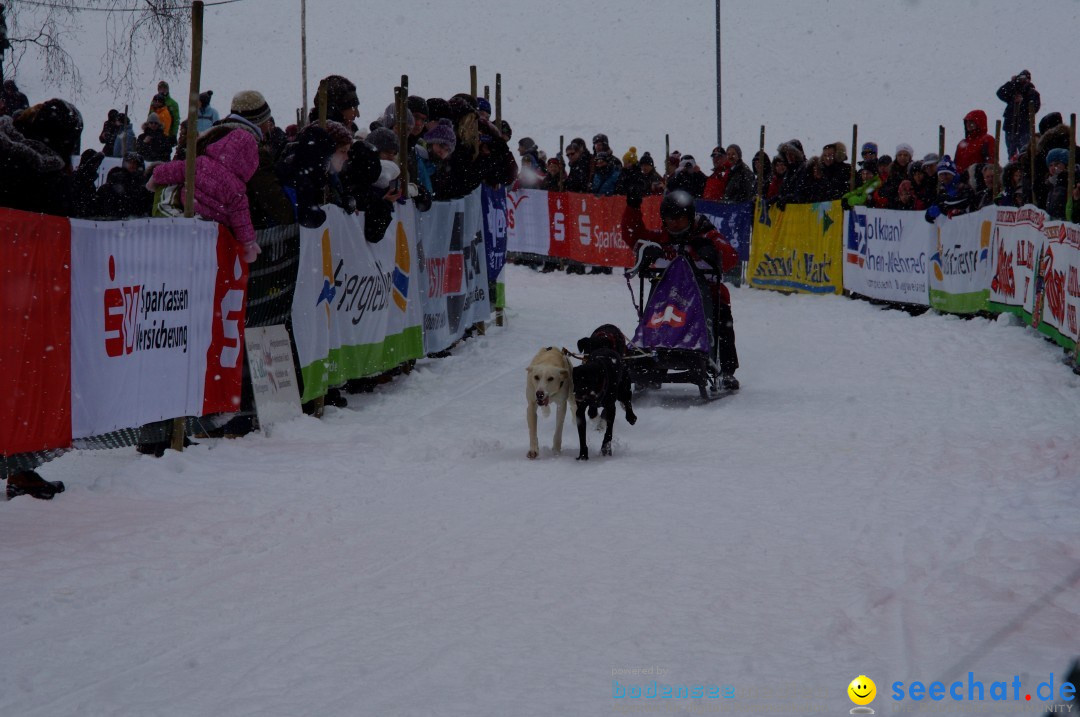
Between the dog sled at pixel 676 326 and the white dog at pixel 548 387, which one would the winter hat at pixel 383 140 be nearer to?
the dog sled at pixel 676 326

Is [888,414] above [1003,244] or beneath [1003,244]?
beneath

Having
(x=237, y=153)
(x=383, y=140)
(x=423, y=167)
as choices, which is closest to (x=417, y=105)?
(x=423, y=167)

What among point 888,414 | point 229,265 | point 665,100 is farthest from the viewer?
point 665,100

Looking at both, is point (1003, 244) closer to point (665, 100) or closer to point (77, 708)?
point (77, 708)

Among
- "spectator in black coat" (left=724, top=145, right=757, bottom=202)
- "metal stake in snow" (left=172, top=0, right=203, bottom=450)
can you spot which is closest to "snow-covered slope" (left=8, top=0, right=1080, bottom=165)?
"spectator in black coat" (left=724, top=145, right=757, bottom=202)

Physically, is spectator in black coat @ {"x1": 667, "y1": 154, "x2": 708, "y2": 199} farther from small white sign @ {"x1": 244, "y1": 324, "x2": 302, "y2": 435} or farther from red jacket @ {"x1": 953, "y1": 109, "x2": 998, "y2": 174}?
small white sign @ {"x1": 244, "y1": 324, "x2": 302, "y2": 435}

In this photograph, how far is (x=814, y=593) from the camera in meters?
4.64

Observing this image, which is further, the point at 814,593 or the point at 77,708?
the point at 814,593

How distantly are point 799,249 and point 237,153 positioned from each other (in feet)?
43.8

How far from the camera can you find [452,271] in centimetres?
1290

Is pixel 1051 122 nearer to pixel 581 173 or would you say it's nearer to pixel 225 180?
pixel 225 180

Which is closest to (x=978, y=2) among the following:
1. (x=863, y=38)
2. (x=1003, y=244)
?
(x=863, y=38)

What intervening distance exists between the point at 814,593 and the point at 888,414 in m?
4.83

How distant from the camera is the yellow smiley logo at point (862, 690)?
3.51 m
